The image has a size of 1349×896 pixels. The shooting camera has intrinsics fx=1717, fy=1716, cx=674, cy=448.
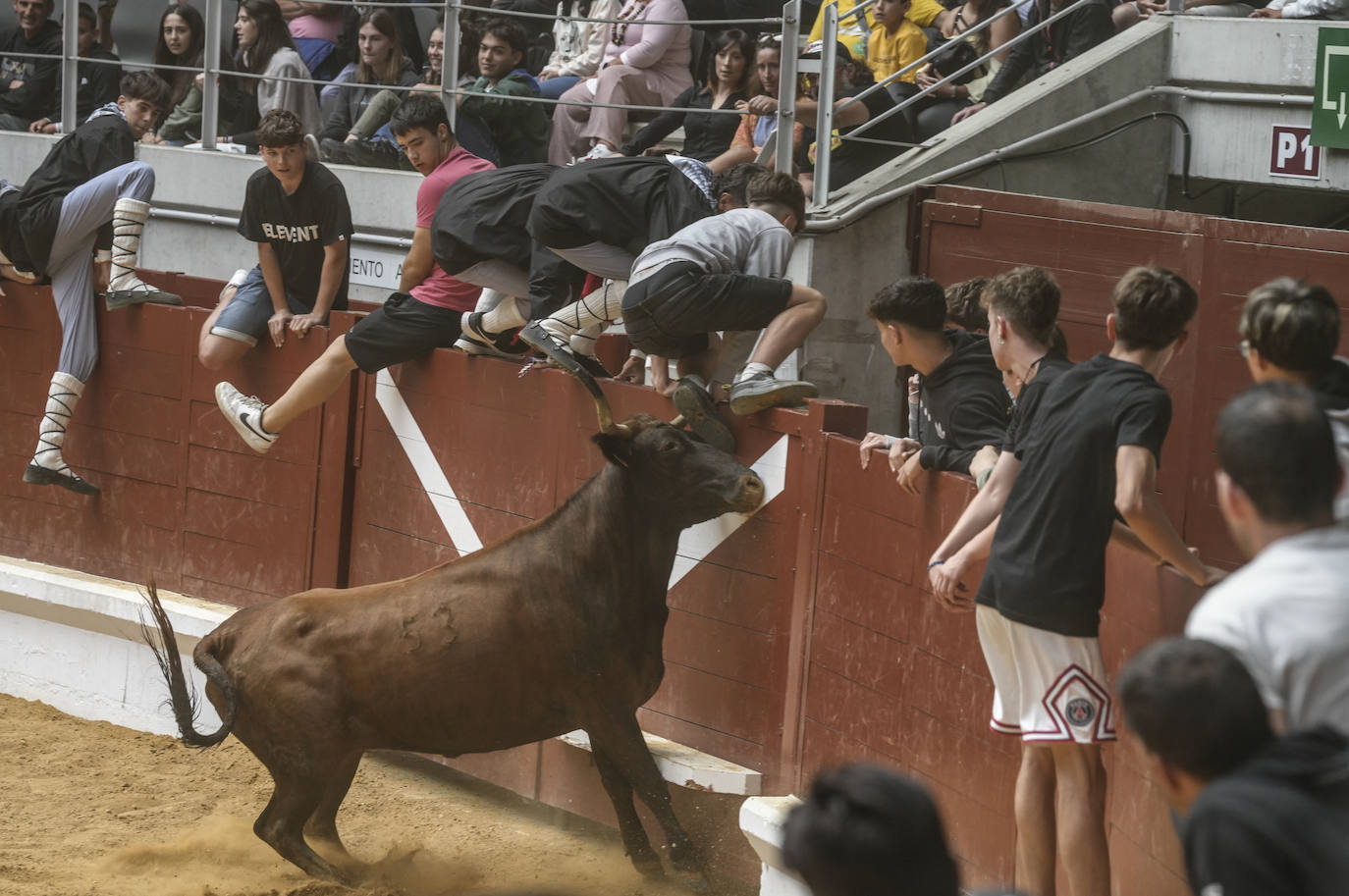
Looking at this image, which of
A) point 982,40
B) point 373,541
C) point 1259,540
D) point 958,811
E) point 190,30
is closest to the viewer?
point 1259,540

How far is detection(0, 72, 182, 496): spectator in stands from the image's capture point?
8188mm

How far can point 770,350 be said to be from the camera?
18.7 feet

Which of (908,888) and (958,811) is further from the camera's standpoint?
(958,811)

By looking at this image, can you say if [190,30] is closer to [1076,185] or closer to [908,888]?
[1076,185]

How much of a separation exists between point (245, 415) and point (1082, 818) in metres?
4.51

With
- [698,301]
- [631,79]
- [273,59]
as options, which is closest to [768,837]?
[698,301]

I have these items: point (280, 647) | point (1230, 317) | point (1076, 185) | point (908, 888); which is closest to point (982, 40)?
point (1076, 185)

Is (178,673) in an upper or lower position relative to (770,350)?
lower

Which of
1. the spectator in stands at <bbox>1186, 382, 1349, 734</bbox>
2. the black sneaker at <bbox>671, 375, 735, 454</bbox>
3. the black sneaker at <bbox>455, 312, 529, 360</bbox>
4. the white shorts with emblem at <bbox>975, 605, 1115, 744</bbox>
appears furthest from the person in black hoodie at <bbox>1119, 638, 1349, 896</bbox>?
the black sneaker at <bbox>455, 312, 529, 360</bbox>

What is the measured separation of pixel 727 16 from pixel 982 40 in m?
1.60

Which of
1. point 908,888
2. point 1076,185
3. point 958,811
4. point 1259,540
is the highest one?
point 1076,185

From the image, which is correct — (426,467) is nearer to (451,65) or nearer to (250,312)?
(250,312)

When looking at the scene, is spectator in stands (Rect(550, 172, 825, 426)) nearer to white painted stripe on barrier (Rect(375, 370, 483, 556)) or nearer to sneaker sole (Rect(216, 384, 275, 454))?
white painted stripe on barrier (Rect(375, 370, 483, 556))

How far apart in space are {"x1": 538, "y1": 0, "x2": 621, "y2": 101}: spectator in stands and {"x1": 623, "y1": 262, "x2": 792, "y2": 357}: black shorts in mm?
4561
